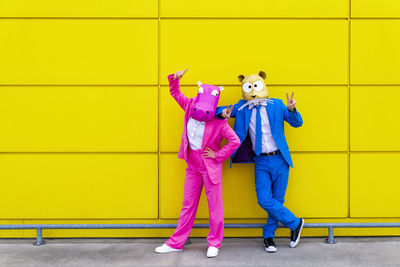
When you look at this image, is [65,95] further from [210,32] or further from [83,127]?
[210,32]

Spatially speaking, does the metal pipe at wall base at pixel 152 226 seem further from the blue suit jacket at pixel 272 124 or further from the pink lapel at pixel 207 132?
the pink lapel at pixel 207 132

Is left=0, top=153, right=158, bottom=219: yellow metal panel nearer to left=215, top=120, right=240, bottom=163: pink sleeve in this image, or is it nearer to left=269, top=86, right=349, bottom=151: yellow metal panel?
left=215, top=120, right=240, bottom=163: pink sleeve

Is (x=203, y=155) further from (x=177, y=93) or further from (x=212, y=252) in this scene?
(x=212, y=252)

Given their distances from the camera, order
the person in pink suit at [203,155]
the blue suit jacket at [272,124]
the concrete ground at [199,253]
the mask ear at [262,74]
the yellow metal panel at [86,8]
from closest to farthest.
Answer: the concrete ground at [199,253] → the person in pink suit at [203,155] → the blue suit jacket at [272,124] → the mask ear at [262,74] → the yellow metal panel at [86,8]

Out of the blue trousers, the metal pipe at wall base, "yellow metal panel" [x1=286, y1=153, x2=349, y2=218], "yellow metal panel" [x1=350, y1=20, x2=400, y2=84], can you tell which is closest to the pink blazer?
the blue trousers

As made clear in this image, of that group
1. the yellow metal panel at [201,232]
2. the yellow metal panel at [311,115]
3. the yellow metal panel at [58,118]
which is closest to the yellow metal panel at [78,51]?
the yellow metal panel at [58,118]

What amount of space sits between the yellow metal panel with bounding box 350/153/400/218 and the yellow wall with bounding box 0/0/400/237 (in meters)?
0.01

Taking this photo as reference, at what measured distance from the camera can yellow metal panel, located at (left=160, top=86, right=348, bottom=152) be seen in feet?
15.3

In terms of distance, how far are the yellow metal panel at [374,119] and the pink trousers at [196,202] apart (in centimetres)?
182

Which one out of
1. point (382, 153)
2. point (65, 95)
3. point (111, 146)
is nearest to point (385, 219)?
point (382, 153)

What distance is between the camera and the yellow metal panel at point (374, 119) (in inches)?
183

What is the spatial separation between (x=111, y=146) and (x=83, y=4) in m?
1.72

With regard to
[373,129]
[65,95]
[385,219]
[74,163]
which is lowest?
[385,219]

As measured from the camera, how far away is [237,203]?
15.4 ft
